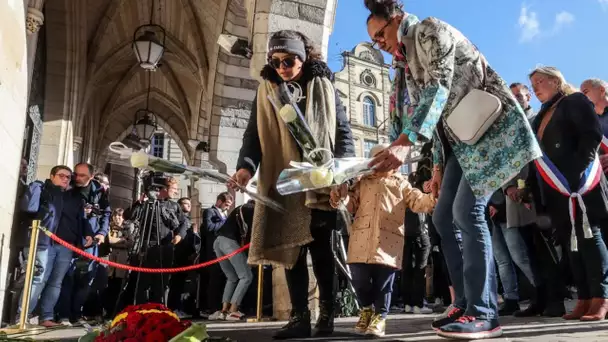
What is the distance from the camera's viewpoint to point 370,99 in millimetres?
35562

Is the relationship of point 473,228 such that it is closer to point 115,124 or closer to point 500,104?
point 500,104

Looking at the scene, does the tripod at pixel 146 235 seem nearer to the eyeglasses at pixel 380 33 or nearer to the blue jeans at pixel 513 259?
the blue jeans at pixel 513 259

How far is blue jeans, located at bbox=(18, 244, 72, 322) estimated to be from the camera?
525 cm

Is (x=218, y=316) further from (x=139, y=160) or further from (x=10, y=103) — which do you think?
(x=139, y=160)

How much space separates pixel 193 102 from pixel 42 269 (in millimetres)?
11093

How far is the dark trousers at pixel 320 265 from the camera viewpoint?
311cm

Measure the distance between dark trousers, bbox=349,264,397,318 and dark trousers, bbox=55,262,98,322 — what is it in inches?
150

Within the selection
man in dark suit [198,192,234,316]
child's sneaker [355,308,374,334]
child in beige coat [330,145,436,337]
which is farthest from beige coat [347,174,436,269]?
man in dark suit [198,192,234,316]

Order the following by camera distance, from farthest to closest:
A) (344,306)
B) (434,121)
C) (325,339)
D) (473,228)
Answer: (344,306)
(325,339)
(473,228)
(434,121)

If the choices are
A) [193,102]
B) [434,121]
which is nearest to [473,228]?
[434,121]

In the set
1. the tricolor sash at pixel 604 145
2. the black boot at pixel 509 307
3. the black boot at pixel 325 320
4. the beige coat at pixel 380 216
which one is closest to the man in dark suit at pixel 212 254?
the beige coat at pixel 380 216

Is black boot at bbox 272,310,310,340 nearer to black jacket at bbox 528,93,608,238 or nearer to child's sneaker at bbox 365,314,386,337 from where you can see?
child's sneaker at bbox 365,314,386,337

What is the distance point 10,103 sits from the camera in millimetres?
4609

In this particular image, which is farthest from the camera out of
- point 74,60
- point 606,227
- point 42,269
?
point 74,60
